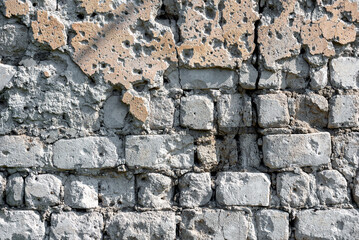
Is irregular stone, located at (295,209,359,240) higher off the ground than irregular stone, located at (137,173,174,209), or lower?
lower

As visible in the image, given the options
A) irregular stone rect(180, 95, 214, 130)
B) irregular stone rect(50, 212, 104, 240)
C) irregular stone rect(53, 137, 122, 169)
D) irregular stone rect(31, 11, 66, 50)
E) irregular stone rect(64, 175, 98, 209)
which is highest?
irregular stone rect(31, 11, 66, 50)

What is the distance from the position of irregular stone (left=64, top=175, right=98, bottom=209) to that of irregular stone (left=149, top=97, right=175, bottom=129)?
1.94 ft

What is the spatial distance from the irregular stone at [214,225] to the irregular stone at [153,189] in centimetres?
20

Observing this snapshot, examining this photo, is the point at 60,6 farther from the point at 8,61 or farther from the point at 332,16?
the point at 332,16

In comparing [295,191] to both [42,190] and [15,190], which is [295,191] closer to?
[42,190]

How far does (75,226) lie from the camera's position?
9.27 feet

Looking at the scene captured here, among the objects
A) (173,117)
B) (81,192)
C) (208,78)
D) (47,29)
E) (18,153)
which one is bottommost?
(81,192)

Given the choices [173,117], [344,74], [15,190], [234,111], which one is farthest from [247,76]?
[15,190]

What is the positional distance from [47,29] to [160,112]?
963 mm

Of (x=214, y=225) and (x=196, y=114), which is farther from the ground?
Answer: (x=196, y=114)

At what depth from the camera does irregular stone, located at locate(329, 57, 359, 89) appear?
9.52 feet

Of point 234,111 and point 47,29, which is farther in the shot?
point 234,111

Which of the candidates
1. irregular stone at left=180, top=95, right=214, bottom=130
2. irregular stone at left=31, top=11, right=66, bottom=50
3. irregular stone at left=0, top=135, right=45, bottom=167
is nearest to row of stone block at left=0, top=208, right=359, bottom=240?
irregular stone at left=0, top=135, right=45, bottom=167

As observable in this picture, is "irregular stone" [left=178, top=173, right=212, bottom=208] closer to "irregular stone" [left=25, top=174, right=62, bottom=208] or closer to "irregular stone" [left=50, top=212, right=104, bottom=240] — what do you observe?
"irregular stone" [left=50, top=212, right=104, bottom=240]
